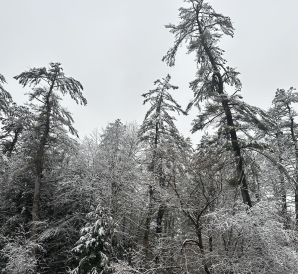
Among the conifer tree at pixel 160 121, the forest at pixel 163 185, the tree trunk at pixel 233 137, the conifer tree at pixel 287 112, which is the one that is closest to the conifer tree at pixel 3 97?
the forest at pixel 163 185

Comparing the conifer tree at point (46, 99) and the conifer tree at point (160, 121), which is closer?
the conifer tree at point (46, 99)

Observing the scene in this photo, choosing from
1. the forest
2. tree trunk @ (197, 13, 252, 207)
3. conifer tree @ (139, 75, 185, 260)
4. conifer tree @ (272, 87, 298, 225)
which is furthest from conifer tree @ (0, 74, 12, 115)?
conifer tree @ (272, 87, 298, 225)

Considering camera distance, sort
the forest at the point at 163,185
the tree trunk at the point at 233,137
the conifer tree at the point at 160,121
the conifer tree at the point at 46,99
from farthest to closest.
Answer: the conifer tree at the point at 160,121 → the conifer tree at the point at 46,99 → the tree trunk at the point at 233,137 → the forest at the point at 163,185

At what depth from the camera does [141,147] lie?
49.5 feet

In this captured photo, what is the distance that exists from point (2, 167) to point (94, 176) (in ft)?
16.8

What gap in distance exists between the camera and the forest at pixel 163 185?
23.0 ft

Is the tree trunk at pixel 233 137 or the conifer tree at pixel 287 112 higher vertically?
the conifer tree at pixel 287 112

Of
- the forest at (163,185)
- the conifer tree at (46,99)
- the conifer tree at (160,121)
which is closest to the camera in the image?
the forest at (163,185)

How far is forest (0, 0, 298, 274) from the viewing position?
276 inches

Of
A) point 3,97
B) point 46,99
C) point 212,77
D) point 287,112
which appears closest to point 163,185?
point 212,77

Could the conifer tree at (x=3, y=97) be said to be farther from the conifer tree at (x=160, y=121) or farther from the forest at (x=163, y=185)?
the conifer tree at (x=160, y=121)

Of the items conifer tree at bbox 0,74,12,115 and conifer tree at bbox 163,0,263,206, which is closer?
conifer tree at bbox 163,0,263,206

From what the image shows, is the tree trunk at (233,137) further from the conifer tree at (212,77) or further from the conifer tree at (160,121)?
the conifer tree at (160,121)

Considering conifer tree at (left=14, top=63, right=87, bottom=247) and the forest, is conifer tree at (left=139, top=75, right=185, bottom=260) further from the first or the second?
conifer tree at (left=14, top=63, right=87, bottom=247)
